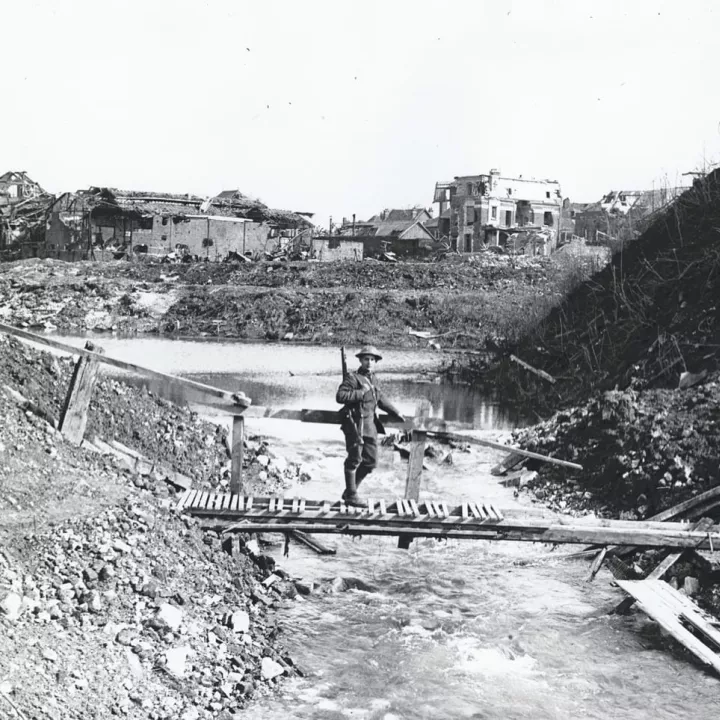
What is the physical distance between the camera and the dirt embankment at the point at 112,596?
5484 millimetres

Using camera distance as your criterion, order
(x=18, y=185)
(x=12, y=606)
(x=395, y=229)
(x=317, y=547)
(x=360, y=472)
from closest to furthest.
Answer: (x=12, y=606) < (x=360, y=472) < (x=317, y=547) < (x=395, y=229) < (x=18, y=185)

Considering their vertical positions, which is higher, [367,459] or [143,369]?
[143,369]

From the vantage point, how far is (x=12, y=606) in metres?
5.73

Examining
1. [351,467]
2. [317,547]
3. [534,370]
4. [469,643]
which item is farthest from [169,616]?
[534,370]

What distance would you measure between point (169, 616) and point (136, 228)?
56.5 metres

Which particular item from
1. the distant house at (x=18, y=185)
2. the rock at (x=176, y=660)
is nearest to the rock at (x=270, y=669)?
the rock at (x=176, y=660)

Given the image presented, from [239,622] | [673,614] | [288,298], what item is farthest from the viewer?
[288,298]

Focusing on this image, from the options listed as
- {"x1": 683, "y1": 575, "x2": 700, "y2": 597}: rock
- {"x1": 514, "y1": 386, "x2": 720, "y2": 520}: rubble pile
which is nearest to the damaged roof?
{"x1": 514, "y1": 386, "x2": 720, "y2": 520}: rubble pile

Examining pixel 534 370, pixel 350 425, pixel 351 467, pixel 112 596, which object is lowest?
pixel 112 596

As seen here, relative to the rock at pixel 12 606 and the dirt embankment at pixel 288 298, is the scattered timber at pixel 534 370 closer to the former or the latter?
the dirt embankment at pixel 288 298

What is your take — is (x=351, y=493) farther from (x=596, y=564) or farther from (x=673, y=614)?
(x=673, y=614)

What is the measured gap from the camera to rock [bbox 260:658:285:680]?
649 cm

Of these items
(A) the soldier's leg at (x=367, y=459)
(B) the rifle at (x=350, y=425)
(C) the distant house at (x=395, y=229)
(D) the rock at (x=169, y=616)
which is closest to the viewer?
(D) the rock at (x=169, y=616)

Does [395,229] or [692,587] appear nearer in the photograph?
[692,587]
